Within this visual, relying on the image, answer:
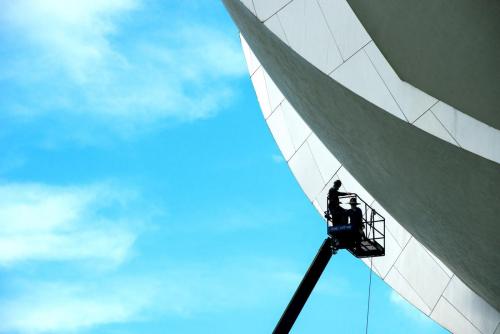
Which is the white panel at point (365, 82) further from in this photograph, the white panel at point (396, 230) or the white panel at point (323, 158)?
the white panel at point (396, 230)

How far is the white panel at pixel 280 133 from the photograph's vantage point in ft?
108

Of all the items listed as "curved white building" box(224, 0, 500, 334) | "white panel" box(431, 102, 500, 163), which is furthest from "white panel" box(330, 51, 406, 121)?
"white panel" box(431, 102, 500, 163)

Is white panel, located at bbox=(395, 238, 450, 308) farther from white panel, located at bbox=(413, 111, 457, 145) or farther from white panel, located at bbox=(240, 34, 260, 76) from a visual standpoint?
white panel, located at bbox=(413, 111, 457, 145)

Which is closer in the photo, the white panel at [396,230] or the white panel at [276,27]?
the white panel at [276,27]

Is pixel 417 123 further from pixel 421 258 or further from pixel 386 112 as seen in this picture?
pixel 421 258

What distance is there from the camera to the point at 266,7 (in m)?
18.6

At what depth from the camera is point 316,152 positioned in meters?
32.6

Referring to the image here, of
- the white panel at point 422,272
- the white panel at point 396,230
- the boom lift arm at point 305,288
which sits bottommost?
the boom lift arm at point 305,288

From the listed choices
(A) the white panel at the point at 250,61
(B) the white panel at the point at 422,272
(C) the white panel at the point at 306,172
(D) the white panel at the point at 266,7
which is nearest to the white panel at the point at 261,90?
(A) the white panel at the point at 250,61

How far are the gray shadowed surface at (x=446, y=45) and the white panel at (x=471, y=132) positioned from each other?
47.6 inches

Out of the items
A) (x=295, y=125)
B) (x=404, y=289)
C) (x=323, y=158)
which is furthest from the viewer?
(x=404, y=289)

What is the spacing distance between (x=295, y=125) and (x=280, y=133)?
47.2 inches

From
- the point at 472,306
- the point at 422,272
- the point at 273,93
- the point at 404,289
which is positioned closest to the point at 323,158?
the point at 273,93

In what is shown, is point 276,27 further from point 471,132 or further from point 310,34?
point 471,132
